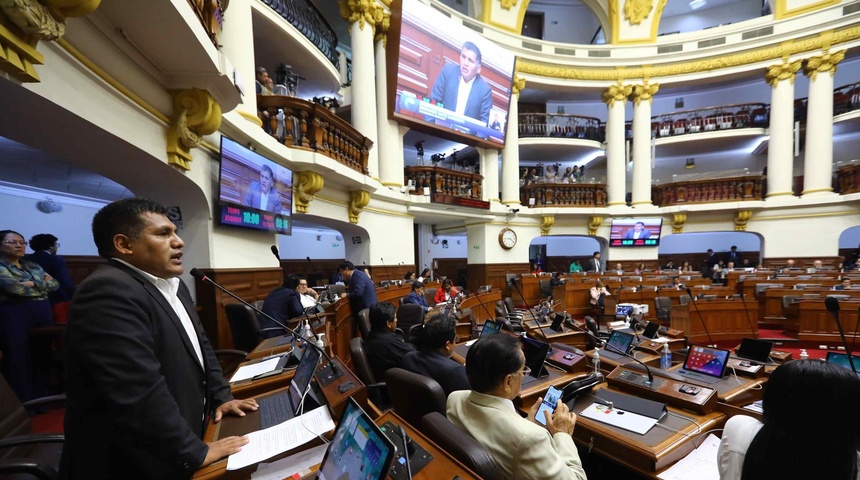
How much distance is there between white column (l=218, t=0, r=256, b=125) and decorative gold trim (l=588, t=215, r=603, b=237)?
34.8ft

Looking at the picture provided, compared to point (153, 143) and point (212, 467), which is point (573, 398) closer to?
point (212, 467)

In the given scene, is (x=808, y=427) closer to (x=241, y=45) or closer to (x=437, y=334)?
(x=437, y=334)

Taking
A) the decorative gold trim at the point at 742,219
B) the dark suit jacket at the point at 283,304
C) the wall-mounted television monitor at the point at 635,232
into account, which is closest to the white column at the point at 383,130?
the dark suit jacket at the point at 283,304

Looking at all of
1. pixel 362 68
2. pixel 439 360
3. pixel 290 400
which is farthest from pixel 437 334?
pixel 362 68

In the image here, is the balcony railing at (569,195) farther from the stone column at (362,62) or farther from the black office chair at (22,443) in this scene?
the black office chair at (22,443)

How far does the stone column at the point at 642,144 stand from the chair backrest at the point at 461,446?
40.4 ft

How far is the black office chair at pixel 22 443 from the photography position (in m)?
1.22

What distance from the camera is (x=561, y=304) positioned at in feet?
26.2

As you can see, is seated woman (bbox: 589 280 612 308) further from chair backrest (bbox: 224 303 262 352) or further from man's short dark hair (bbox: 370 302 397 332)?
chair backrest (bbox: 224 303 262 352)

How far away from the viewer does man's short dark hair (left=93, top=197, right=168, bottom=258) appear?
4.10 ft

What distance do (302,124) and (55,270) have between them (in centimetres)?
312

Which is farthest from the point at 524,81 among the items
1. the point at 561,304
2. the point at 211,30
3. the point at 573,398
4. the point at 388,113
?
the point at 573,398

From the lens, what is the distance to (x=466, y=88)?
8828 mm

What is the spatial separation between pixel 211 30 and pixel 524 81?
34.2 ft
